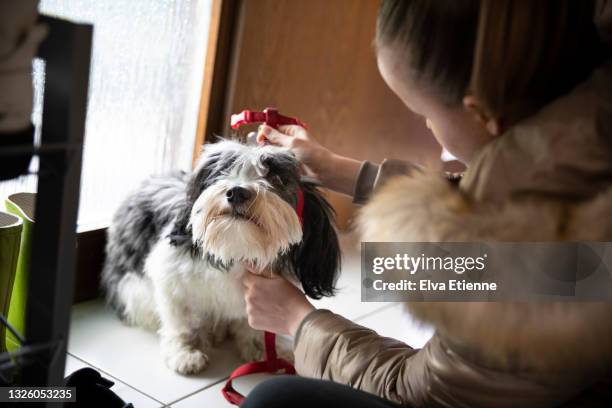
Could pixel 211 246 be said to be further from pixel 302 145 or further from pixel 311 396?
pixel 311 396

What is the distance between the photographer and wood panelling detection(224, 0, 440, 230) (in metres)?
2.22

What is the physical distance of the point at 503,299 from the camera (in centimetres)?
83

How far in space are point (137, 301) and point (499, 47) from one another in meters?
1.33

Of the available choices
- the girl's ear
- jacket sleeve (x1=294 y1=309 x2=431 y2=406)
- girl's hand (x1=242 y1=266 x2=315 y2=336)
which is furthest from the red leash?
the girl's ear

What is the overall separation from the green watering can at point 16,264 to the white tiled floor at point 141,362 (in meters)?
0.21

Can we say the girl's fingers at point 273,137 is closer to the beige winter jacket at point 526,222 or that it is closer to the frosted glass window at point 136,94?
the frosted glass window at point 136,94

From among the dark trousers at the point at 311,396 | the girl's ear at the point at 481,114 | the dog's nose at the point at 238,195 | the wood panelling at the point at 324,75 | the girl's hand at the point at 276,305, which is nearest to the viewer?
the girl's ear at the point at 481,114

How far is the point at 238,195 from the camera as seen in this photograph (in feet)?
4.59

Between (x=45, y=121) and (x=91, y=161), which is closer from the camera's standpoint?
(x=45, y=121)

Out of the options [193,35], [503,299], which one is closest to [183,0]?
[193,35]

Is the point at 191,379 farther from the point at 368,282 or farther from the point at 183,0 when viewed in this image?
the point at 183,0

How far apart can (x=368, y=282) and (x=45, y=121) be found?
1.67 feet

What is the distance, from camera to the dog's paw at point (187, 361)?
5.52 feet

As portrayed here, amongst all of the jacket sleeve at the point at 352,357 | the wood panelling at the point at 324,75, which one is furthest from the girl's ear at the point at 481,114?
the wood panelling at the point at 324,75
